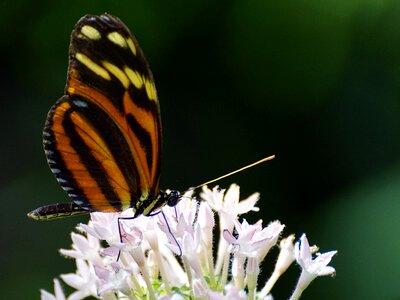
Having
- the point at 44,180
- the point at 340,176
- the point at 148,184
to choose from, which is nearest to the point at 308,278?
the point at 148,184

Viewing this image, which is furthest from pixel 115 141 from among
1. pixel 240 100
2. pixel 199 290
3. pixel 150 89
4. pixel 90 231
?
pixel 240 100

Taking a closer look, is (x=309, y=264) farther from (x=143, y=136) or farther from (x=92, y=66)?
(x=92, y=66)

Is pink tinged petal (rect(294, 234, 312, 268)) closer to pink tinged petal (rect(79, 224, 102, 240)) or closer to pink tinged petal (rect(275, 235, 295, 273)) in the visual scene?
pink tinged petal (rect(275, 235, 295, 273))

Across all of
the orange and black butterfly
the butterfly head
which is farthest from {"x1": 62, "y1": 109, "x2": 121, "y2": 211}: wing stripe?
the butterfly head

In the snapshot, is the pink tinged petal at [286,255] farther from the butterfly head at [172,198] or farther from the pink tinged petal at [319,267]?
the butterfly head at [172,198]

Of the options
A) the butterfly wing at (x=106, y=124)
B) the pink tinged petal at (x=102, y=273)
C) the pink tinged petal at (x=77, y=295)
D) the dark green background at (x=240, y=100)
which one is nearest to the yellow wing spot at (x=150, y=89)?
the butterfly wing at (x=106, y=124)

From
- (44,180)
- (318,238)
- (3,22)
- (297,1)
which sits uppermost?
(3,22)

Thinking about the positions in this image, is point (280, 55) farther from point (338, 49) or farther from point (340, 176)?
point (340, 176)
